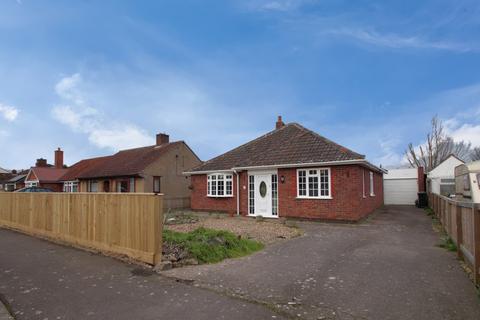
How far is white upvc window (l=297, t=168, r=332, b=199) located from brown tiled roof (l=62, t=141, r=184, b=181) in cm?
1382

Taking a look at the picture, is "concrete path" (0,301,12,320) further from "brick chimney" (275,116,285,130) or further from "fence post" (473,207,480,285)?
"brick chimney" (275,116,285,130)

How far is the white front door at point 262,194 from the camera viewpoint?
17516mm

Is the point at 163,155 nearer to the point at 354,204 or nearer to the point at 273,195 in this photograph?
the point at 273,195

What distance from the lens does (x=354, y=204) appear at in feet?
49.1

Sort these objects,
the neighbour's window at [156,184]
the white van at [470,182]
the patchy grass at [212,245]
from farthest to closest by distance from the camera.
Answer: the neighbour's window at [156,184], the white van at [470,182], the patchy grass at [212,245]

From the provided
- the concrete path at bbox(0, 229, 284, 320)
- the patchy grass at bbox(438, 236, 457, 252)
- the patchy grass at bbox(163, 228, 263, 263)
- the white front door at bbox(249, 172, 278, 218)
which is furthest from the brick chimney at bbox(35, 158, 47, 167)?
the patchy grass at bbox(438, 236, 457, 252)

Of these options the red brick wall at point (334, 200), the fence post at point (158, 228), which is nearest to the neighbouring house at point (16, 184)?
the red brick wall at point (334, 200)

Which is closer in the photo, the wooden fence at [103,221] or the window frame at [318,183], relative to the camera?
the wooden fence at [103,221]

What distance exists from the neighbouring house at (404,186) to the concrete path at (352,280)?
1955 cm

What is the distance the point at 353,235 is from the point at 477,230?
6274 mm

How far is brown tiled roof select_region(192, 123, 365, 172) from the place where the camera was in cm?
1596

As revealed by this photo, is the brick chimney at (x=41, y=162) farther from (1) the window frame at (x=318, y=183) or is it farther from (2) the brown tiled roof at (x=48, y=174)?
(1) the window frame at (x=318, y=183)

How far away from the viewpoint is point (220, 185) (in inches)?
792

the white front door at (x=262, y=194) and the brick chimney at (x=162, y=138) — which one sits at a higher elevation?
the brick chimney at (x=162, y=138)
